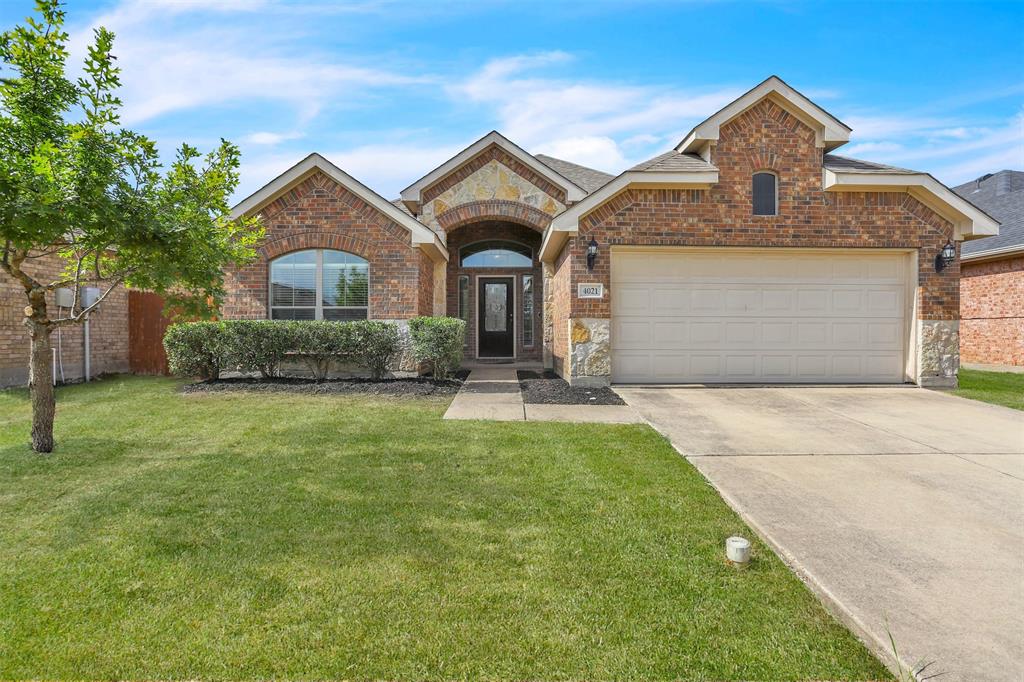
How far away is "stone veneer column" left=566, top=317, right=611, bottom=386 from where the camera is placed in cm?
937

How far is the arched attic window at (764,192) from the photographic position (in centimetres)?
959

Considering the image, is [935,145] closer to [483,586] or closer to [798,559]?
[798,559]

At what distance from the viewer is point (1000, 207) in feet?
54.3

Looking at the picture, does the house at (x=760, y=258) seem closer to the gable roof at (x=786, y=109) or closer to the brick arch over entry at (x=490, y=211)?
the gable roof at (x=786, y=109)

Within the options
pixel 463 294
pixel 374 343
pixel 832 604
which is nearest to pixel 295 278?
pixel 374 343

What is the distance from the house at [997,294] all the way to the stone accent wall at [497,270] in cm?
1252

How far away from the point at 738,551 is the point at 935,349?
9.57m

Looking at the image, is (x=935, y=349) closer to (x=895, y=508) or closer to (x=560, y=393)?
(x=560, y=393)

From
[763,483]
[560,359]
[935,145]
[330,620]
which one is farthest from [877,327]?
[330,620]

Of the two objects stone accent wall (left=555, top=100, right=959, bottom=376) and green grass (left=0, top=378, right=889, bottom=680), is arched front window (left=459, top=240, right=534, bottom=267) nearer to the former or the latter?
stone accent wall (left=555, top=100, right=959, bottom=376)

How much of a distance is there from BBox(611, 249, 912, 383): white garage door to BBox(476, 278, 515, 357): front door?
5.95 metres

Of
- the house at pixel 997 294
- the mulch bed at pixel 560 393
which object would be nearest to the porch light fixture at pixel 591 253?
the mulch bed at pixel 560 393

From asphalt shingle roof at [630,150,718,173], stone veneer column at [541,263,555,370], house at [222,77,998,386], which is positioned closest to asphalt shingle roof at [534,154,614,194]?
stone veneer column at [541,263,555,370]

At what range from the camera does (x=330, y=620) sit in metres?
2.27
